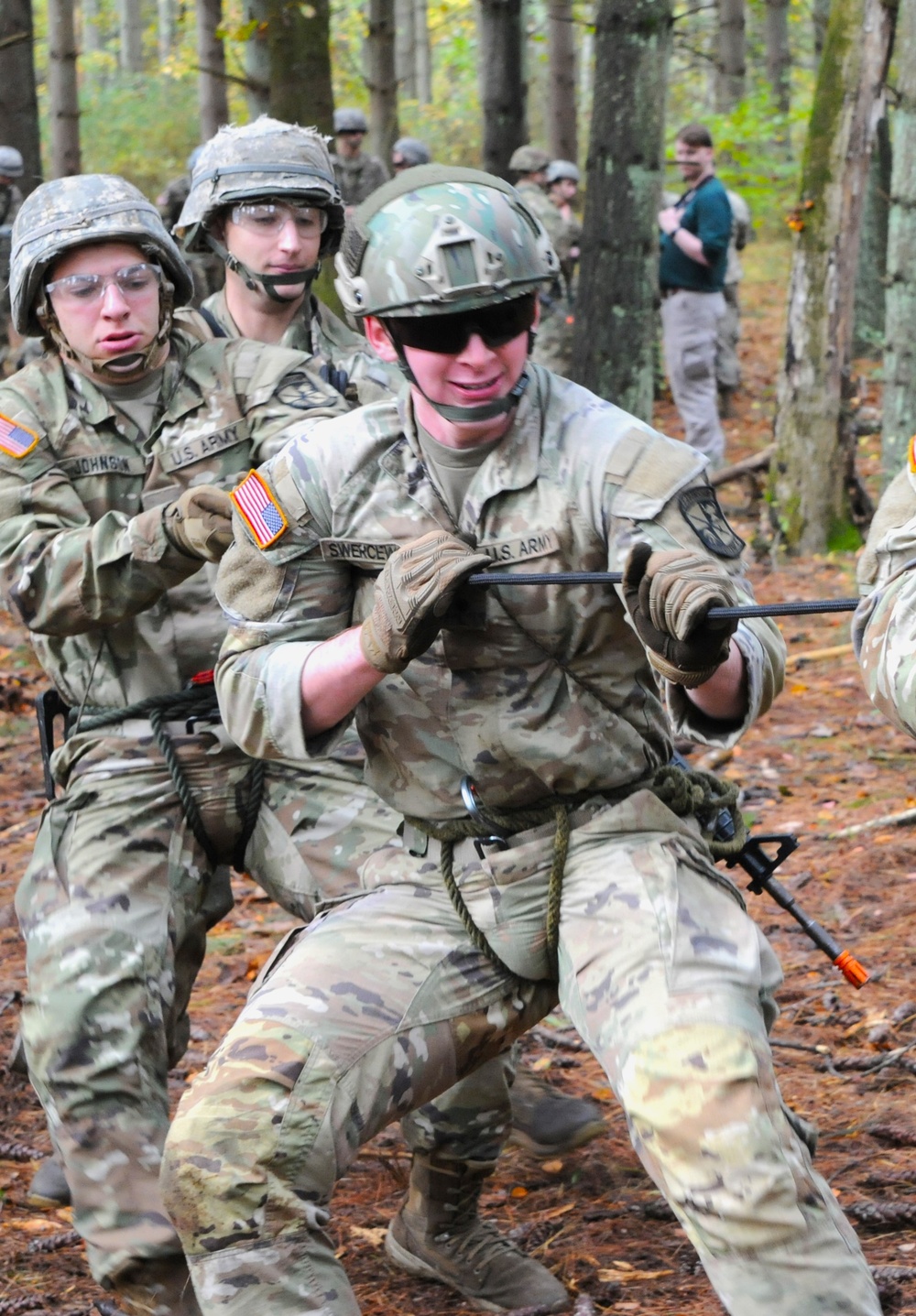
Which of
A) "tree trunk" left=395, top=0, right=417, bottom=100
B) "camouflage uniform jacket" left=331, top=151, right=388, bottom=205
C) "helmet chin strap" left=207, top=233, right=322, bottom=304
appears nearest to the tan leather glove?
"helmet chin strap" left=207, top=233, right=322, bottom=304

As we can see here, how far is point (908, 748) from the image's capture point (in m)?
7.43

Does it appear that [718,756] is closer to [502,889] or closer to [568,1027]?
[568,1027]

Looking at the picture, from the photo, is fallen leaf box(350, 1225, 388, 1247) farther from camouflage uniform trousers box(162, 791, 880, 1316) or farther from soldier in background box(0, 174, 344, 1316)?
camouflage uniform trousers box(162, 791, 880, 1316)

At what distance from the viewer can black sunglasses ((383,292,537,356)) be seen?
3240mm

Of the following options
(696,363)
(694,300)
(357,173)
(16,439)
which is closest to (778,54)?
(357,173)

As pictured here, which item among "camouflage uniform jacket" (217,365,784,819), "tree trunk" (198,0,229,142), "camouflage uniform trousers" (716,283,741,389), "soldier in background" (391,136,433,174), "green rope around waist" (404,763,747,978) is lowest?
"camouflage uniform trousers" (716,283,741,389)

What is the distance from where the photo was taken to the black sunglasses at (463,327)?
3.24m

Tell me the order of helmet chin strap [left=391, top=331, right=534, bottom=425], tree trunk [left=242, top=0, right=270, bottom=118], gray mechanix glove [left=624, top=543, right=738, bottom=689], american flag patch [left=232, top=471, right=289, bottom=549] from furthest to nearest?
tree trunk [left=242, top=0, right=270, bottom=118] → american flag patch [left=232, top=471, right=289, bottom=549] → helmet chin strap [left=391, top=331, right=534, bottom=425] → gray mechanix glove [left=624, top=543, right=738, bottom=689]

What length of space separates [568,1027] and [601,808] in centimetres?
241

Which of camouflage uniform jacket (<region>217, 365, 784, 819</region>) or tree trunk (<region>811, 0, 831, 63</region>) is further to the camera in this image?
tree trunk (<region>811, 0, 831, 63</region>)

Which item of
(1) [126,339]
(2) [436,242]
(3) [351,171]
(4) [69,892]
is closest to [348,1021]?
(4) [69,892]

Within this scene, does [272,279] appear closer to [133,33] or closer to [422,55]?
[422,55]

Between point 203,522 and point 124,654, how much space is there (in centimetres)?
63

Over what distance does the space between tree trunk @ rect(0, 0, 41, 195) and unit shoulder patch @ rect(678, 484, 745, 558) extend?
958cm
